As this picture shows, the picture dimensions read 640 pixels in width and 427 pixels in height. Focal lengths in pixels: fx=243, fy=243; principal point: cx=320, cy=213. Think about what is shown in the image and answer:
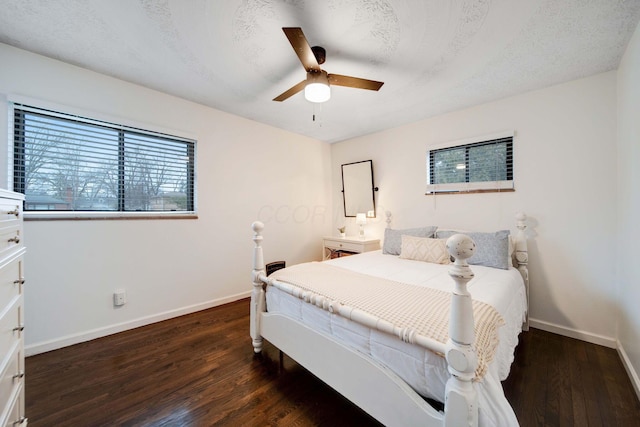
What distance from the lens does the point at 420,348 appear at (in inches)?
39.4

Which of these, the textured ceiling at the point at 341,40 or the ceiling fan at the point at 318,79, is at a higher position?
the textured ceiling at the point at 341,40

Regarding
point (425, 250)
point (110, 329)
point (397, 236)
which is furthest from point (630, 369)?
point (110, 329)

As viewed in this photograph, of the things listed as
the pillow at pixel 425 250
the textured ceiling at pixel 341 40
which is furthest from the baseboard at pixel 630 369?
the textured ceiling at pixel 341 40

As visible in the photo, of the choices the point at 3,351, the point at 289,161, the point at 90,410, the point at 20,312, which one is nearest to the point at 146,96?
the point at 289,161

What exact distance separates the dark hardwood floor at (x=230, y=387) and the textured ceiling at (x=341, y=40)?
235 centimetres

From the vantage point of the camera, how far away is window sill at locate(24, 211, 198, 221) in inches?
76.4

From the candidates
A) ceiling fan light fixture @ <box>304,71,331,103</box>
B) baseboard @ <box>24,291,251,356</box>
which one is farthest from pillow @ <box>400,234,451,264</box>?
baseboard @ <box>24,291,251,356</box>

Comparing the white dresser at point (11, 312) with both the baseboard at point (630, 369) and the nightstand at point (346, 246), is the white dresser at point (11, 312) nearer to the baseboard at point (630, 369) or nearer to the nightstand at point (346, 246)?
the nightstand at point (346, 246)

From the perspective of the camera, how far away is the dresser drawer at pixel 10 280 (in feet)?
3.15

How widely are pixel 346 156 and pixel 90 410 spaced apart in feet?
12.6

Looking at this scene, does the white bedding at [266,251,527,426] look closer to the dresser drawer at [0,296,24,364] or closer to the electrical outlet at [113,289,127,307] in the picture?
the dresser drawer at [0,296,24,364]

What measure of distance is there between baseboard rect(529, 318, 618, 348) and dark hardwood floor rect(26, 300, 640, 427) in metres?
0.07

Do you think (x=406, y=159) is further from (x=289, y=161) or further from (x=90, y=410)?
(x=90, y=410)

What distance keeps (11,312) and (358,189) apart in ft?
11.6
